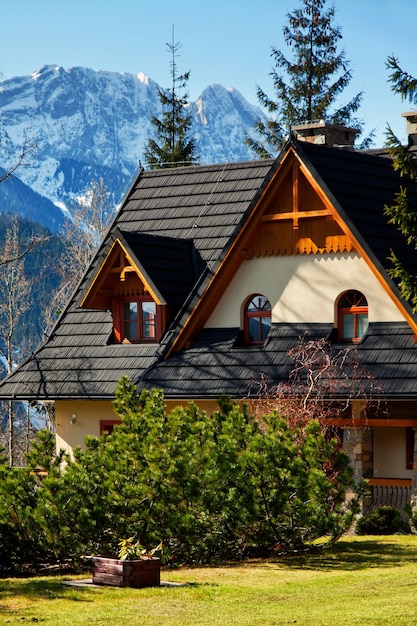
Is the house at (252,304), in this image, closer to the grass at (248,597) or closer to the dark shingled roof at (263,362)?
the dark shingled roof at (263,362)

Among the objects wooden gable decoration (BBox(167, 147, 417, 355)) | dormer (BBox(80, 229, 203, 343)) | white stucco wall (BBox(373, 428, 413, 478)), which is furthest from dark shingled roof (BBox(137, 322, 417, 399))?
white stucco wall (BBox(373, 428, 413, 478))

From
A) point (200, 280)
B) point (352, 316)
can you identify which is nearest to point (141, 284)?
point (200, 280)

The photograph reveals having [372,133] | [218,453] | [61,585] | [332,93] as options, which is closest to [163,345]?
[218,453]

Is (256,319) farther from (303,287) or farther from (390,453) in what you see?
(390,453)

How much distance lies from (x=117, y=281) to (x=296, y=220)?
14.4 ft

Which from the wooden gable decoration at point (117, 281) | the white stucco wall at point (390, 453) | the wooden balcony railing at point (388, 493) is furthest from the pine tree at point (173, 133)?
the wooden balcony railing at point (388, 493)

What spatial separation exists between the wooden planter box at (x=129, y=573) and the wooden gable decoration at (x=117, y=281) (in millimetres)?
10281

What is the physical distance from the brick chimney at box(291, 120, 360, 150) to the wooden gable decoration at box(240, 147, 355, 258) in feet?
17.1

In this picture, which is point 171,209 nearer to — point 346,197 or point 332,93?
point 346,197

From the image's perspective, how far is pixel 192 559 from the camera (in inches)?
720

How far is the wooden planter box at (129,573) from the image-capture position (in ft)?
53.0

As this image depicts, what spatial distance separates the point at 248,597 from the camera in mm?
15266

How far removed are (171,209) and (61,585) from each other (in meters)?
14.3

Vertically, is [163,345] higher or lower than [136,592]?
higher
